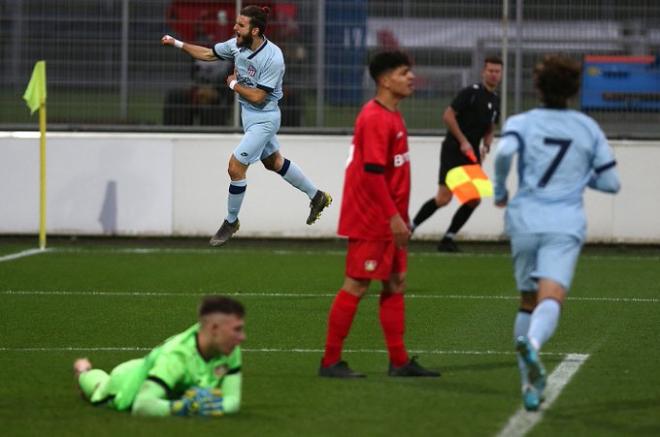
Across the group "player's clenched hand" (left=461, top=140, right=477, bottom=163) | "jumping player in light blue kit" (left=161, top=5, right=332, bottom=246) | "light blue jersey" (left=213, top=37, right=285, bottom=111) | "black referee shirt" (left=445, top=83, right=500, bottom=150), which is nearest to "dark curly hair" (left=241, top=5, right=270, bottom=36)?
"jumping player in light blue kit" (left=161, top=5, right=332, bottom=246)

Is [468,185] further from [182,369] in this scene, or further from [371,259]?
[182,369]

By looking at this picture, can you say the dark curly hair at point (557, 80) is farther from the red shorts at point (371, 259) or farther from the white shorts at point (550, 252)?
the red shorts at point (371, 259)

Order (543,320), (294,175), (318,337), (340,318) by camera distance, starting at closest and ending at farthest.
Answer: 1. (543,320)
2. (340,318)
3. (318,337)
4. (294,175)

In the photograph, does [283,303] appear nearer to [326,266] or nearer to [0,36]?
[326,266]

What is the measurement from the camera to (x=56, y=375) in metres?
8.97

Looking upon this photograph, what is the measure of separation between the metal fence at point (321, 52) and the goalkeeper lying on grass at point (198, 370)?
1191cm

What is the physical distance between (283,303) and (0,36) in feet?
27.0

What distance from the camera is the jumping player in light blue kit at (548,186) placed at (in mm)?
7477

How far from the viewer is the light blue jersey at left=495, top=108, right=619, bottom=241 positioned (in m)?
7.52

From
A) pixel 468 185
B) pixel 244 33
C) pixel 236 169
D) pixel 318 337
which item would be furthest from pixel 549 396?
pixel 236 169

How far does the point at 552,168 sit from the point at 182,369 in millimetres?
2039


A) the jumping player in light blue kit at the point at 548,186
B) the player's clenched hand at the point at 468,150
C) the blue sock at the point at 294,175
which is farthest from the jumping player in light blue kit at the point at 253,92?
the jumping player in light blue kit at the point at 548,186

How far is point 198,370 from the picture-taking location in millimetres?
7352

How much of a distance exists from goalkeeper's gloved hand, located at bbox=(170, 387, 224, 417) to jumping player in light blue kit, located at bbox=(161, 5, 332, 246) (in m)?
6.30
